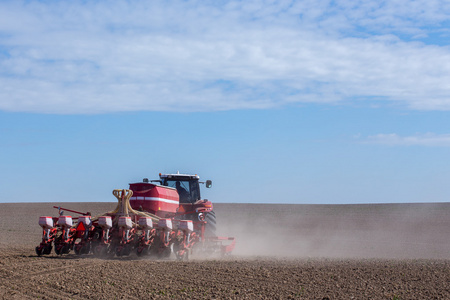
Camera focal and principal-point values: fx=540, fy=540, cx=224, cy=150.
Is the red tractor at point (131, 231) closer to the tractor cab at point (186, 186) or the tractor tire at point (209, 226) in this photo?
the tractor tire at point (209, 226)

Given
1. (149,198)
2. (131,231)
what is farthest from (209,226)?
(131,231)

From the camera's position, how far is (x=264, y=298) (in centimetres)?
976

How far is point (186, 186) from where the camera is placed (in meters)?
20.0

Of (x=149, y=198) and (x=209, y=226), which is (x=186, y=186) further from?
(x=149, y=198)

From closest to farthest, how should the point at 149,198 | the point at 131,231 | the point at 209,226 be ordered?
the point at 131,231 → the point at 149,198 → the point at 209,226

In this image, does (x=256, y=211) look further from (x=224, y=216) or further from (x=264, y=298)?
(x=264, y=298)

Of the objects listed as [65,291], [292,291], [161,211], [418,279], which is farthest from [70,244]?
[418,279]

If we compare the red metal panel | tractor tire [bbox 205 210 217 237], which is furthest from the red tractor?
tractor tire [bbox 205 210 217 237]

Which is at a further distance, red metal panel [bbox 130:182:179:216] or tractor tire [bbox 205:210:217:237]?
tractor tire [bbox 205:210:217:237]

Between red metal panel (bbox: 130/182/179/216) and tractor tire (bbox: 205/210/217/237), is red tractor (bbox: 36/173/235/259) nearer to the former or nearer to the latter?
red metal panel (bbox: 130/182/179/216)

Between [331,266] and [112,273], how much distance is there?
6008 mm

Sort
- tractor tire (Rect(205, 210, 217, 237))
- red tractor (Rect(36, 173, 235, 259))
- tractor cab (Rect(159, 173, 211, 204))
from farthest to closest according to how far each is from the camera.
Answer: tractor cab (Rect(159, 173, 211, 204)) → tractor tire (Rect(205, 210, 217, 237)) → red tractor (Rect(36, 173, 235, 259))

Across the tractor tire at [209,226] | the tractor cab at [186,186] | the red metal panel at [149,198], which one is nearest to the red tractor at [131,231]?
the red metal panel at [149,198]

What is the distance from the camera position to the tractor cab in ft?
65.3
